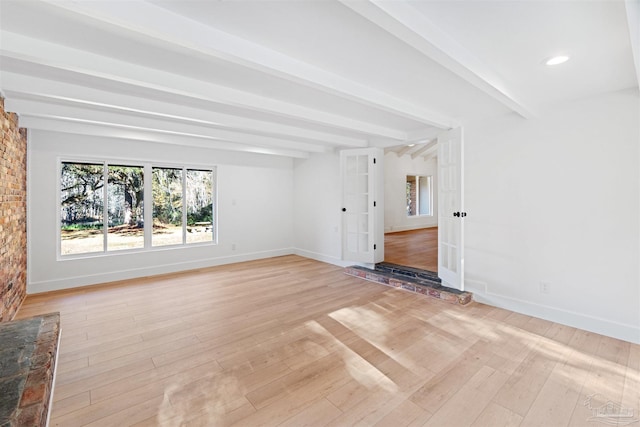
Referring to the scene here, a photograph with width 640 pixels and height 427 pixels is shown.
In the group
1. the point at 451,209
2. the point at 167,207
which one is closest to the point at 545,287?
the point at 451,209

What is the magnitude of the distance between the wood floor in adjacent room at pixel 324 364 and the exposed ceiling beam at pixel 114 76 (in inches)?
90.6

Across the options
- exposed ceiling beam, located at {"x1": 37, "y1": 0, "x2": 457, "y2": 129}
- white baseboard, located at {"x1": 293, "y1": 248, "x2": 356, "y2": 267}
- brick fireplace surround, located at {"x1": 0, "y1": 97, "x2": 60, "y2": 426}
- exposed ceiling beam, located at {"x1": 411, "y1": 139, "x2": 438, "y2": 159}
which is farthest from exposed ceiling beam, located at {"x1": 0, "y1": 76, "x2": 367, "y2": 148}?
exposed ceiling beam, located at {"x1": 411, "y1": 139, "x2": 438, "y2": 159}

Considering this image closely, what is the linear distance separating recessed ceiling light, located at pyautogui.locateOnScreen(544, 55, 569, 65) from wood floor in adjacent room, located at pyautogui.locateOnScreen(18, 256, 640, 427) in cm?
240

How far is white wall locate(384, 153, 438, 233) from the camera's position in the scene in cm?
938

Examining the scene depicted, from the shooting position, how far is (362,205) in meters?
5.44

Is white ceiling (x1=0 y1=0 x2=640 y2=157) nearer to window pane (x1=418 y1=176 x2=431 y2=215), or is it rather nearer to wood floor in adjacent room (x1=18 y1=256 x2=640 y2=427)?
wood floor in adjacent room (x1=18 y1=256 x2=640 y2=427)

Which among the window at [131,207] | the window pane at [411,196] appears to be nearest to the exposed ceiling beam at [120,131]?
the window at [131,207]

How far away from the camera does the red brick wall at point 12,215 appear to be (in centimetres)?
298

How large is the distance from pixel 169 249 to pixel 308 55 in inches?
177

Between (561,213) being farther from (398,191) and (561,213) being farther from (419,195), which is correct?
(419,195)

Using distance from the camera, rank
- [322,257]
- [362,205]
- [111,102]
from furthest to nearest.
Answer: [322,257], [362,205], [111,102]

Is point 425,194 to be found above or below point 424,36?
below

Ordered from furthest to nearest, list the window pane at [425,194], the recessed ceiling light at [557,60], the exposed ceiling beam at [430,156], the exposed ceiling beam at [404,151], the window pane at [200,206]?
the window pane at [425,194]
the exposed ceiling beam at [430,156]
the exposed ceiling beam at [404,151]
the window pane at [200,206]
the recessed ceiling light at [557,60]

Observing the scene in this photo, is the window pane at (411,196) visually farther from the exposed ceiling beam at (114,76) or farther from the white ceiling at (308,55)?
the exposed ceiling beam at (114,76)
